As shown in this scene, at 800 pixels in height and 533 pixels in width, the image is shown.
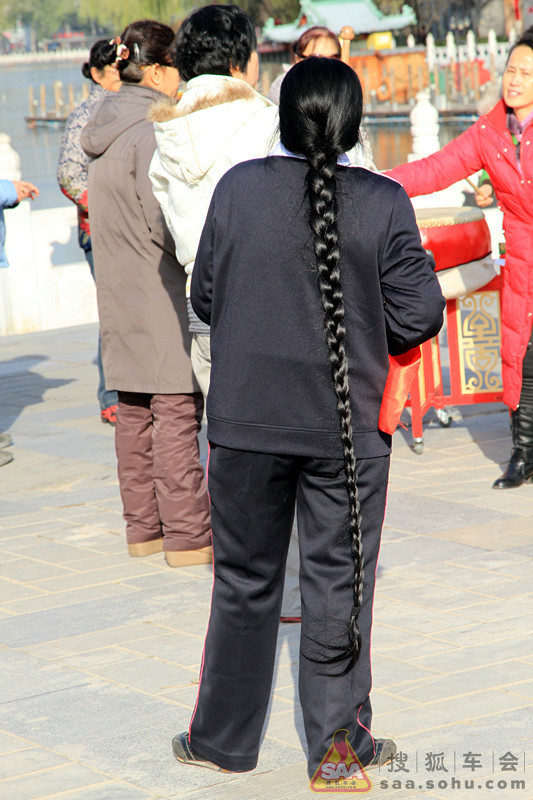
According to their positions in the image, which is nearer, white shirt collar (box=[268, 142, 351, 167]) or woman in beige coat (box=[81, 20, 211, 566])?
white shirt collar (box=[268, 142, 351, 167])

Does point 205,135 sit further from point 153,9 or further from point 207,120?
point 153,9

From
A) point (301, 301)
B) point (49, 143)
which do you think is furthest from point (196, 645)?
point (49, 143)

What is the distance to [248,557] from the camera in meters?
2.70

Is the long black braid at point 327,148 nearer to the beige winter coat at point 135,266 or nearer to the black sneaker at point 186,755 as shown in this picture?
the black sneaker at point 186,755

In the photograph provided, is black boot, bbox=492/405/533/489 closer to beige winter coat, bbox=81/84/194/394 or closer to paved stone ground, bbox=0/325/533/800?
paved stone ground, bbox=0/325/533/800

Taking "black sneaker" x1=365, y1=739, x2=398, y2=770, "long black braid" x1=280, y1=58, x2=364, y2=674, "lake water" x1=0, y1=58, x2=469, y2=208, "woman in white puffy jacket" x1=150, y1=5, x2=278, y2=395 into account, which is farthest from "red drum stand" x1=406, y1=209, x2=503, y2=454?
"lake water" x1=0, y1=58, x2=469, y2=208

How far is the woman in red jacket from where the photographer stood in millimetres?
5059

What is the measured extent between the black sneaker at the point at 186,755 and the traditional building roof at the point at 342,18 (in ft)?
153

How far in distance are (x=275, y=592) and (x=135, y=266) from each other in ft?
6.66

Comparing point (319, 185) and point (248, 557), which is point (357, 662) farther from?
point (319, 185)

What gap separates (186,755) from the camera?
288 cm

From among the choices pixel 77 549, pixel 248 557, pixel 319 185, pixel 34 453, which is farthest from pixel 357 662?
pixel 34 453

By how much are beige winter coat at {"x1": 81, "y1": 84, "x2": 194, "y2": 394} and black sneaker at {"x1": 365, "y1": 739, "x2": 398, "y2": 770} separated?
1.92 metres

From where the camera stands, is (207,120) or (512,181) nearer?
(207,120)
